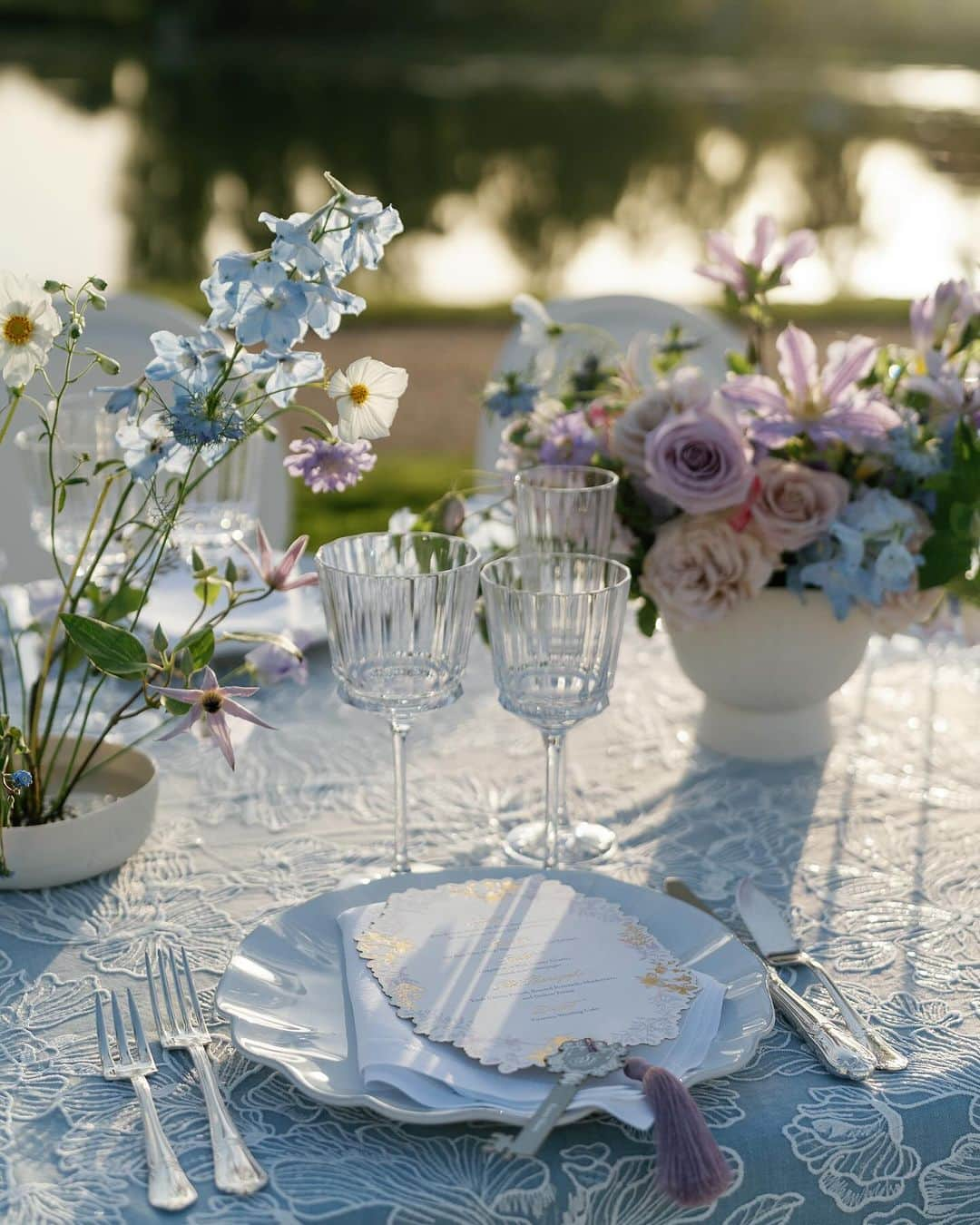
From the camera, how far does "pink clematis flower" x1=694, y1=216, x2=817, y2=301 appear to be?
1.43 metres

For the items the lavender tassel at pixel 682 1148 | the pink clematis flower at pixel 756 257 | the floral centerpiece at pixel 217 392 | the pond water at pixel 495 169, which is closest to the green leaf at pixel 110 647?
the floral centerpiece at pixel 217 392

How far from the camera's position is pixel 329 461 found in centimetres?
113

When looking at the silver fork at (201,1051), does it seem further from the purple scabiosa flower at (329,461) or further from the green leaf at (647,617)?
the green leaf at (647,617)

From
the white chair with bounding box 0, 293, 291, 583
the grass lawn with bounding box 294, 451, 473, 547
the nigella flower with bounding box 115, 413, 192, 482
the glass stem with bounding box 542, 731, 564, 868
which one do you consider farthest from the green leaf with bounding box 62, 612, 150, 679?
the grass lawn with bounding box 294, 451, 473, 547

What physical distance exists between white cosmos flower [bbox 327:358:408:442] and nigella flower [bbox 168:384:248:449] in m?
0.08

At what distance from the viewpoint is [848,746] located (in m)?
1.52

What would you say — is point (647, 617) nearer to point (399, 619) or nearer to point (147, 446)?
point (399, 619)

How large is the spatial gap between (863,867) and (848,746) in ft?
0.87

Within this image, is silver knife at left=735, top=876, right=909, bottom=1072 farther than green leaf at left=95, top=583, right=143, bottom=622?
No

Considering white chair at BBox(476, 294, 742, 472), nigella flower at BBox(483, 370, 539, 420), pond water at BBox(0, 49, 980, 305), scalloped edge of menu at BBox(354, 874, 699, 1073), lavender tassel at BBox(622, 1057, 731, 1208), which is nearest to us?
lavender tassel at BBox(622, 1057, 731, 1208)

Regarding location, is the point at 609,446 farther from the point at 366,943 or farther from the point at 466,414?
the point at 466,414

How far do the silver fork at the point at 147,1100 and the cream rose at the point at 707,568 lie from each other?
59 centimetres

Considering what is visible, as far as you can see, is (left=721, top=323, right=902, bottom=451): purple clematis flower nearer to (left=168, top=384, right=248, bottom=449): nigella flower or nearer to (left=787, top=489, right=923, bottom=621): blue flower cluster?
(left=787, top=489, right=923, bottom=621): blue flower cluster

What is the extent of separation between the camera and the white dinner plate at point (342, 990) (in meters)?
0.91
